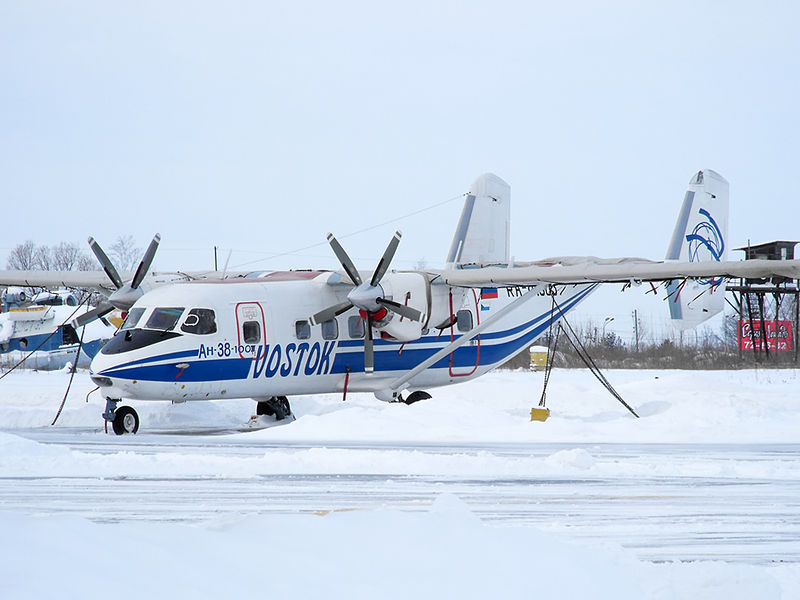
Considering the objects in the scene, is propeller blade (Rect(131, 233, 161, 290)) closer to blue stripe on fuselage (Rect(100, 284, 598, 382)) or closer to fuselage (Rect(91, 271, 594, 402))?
fuselage (Rect(91, 271, 594, 402))

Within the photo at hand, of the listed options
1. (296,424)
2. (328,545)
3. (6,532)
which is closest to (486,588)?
(328,545)

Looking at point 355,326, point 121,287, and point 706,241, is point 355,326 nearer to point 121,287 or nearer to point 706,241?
point 121,287

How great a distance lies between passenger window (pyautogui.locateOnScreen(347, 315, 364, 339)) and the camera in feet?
63.6

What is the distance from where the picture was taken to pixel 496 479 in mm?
10211

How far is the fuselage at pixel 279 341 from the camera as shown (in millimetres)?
16219

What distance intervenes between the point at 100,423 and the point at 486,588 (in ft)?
55.9

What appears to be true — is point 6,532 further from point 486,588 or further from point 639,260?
point 639,260

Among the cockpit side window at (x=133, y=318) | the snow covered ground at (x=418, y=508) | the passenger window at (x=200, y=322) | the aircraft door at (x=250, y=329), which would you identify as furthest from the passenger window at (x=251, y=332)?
the cockpit side window at (x=133, y=318)

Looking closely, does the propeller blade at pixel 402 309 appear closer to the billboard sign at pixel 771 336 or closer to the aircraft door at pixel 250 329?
the aircraft door at pixel 250 329

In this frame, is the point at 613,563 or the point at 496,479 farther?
the point at 496,479

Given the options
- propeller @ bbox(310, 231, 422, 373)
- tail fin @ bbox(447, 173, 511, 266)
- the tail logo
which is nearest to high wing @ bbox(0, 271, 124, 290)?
propeller @ bbox(310, 231, 422, 373)

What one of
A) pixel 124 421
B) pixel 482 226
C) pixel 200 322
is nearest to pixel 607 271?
pixel 482 226

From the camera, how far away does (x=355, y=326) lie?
19406 mm

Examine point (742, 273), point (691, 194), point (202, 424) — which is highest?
point (691, 194)
